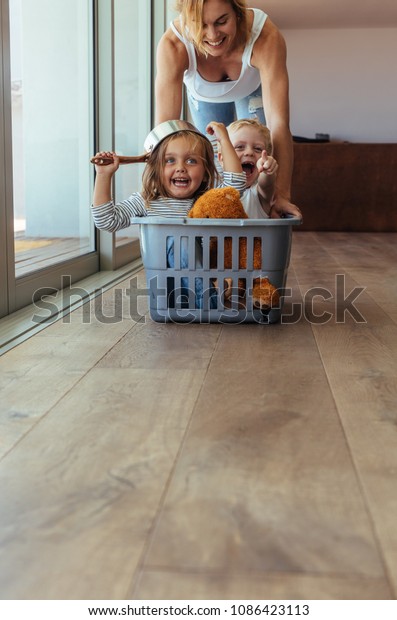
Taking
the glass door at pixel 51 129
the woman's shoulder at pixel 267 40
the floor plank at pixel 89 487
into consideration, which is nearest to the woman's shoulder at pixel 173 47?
the woman's shoulder at pixel 267 40

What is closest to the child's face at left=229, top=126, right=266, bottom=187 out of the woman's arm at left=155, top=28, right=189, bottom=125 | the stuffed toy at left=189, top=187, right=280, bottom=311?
the woman's arm at left=155, top=28, right=189, bottom=125

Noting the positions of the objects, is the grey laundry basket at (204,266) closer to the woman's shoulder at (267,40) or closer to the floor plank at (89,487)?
the floor plank at (89,487)

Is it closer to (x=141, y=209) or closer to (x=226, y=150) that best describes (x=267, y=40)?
(x=226, y=150)

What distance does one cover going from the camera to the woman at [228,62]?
7.29ft

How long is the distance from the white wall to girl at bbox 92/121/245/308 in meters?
6.47

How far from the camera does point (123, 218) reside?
2.09 meters

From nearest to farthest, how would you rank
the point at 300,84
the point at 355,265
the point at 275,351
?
the point at 275,351 < the point at 355,265 < the point at 300,84

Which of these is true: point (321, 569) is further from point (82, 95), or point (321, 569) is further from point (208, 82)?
point (82, 95)

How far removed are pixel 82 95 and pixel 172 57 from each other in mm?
695

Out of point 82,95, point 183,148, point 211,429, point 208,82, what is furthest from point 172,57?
point 211,429

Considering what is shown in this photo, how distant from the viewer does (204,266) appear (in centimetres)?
193

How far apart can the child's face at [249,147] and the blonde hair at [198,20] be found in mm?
268

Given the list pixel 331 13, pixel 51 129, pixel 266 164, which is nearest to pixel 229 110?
pixel 51 129

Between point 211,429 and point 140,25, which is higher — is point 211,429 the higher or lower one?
the lower one
